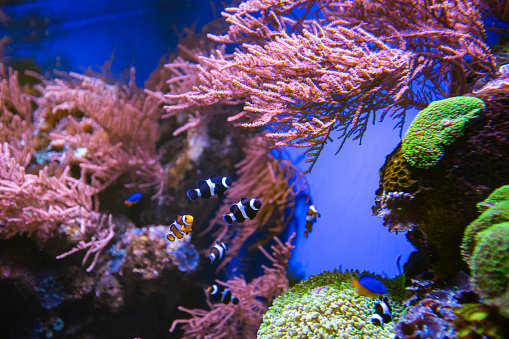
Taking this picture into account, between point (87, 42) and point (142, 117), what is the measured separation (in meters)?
5.06

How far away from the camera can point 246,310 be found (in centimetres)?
335

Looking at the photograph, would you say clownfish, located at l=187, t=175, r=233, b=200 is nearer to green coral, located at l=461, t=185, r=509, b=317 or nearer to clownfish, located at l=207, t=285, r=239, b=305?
clownfish, located at l=207, t=285, r=239, b=305

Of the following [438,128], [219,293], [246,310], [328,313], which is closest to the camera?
[438,128]

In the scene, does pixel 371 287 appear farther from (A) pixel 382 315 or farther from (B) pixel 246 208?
(B) pixel 246 208

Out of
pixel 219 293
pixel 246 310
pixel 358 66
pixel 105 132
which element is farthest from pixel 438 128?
pixel 105 132

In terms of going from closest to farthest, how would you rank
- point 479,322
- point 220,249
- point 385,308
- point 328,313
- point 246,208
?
point 479,322
point 385,308
point 328,313
point 246,208
point 220,249

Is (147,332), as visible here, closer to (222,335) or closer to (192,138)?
(222,335)

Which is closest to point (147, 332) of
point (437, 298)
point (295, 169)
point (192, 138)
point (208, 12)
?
point (192, 138)

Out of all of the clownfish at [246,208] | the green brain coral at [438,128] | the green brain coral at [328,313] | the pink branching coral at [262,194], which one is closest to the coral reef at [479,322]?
the green brain coral at [328,313]

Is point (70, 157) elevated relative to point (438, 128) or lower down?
lower down

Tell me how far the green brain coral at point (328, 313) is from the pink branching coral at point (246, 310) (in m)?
0.87

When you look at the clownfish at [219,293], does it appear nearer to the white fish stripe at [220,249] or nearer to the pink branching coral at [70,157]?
the white fish stripe at [220,249]

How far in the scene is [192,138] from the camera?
11.9ft

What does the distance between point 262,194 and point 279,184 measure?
0.25m
